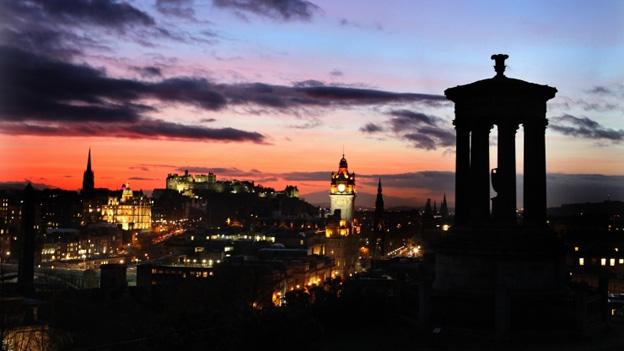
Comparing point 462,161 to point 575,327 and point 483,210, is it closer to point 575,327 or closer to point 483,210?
point 483,210

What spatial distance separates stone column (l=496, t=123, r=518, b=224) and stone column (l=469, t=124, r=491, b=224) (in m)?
0.70

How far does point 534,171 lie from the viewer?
32281 mm

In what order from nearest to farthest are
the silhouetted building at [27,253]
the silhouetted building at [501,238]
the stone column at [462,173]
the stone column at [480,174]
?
the silhouetted building at [501,238]
the stone column at [480,174]
the stone column at [462,173]
the silhouetted building at [27,253]

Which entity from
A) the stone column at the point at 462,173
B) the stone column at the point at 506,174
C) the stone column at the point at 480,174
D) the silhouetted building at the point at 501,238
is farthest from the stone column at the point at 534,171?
the stone column at the point at 462,173

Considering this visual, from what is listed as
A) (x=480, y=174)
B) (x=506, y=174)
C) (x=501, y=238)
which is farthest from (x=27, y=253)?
(x=501, y=238)

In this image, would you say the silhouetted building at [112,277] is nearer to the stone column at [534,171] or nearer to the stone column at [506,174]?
the stone column at [534,171]

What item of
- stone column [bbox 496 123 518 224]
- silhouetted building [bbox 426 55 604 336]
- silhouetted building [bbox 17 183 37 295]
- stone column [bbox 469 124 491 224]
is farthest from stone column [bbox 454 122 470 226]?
silhouetted building [bbox 17 183 37 295]

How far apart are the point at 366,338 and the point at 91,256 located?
15668 centimetres

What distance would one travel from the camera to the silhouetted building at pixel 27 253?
102m

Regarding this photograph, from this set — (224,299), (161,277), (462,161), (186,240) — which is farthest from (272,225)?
(462,161)

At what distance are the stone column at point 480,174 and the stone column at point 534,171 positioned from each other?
1541 millimetres

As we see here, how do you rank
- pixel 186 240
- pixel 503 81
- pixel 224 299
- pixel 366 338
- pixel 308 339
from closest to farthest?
pixel 308 339 → pixel 366 338 → pixel 503 81 → pixel 224 299 → pixel 186 240

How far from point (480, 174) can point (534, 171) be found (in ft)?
7.07

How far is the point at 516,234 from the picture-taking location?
30172 millimetres
